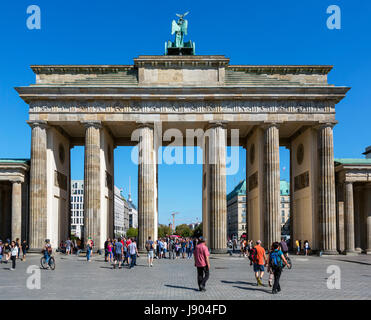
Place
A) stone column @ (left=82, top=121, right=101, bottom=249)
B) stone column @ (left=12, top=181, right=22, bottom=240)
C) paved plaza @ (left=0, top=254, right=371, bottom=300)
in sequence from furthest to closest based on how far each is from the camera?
stone column @ (left=12, top=181, right=22, bottom=240), stone column @ (left=82, top=121, right=101, bottom=249), paved plaza @ (left=0, top=254, right=371, bottom=300)

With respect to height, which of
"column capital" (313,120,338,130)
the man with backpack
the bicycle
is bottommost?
the bicycle

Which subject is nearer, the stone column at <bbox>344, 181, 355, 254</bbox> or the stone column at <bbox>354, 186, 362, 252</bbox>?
the stone column at <bbox>344, 181, 355, 254</bbox>

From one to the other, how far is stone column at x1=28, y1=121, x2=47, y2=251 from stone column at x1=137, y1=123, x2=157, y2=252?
8728 millimetres

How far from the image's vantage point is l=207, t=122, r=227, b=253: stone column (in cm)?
4225

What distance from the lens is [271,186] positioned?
1688 inches

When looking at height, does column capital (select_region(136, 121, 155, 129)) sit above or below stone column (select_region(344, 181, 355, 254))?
above

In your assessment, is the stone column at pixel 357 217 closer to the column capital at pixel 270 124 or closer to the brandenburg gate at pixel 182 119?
the brandenburg gate at pixel 182 119

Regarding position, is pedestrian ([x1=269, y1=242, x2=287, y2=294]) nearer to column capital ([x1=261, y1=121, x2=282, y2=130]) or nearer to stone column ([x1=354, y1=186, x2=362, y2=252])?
column capital ([x1=261, y1=121, x2=282, y2=130])

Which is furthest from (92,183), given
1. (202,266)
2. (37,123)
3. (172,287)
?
(202,266)

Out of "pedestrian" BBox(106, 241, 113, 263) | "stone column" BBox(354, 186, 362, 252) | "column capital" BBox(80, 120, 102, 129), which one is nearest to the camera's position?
"pedestrian" BBox(106, 241, 113, 263)

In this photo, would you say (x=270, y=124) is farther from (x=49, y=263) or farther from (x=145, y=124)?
(x=49, y=263)

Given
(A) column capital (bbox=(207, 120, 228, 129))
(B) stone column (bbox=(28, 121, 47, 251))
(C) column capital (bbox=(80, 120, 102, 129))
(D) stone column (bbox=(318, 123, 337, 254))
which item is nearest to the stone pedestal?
(D) stone column (bbox=(318, 123, 337, 254))

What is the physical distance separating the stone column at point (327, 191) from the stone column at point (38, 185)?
25471mm
